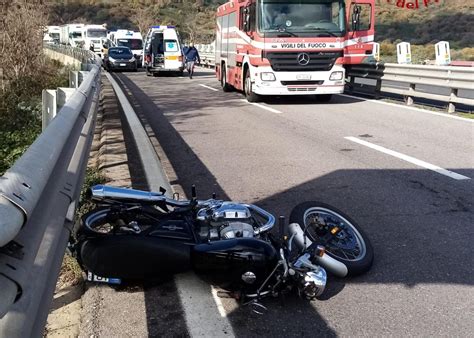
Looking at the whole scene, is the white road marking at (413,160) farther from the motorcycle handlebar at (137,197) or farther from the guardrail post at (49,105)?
the guardrail post at (49,105)

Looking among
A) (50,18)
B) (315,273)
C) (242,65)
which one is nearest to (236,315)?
(315,273)

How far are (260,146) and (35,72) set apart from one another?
10.8 meters

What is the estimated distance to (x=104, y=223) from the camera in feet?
11.7

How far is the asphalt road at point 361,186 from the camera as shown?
3.27 metres

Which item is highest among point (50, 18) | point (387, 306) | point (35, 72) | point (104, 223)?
point (50, 18)

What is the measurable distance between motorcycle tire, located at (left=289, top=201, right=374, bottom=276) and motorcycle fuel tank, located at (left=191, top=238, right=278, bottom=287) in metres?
0.68

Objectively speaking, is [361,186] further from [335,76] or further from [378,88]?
[378,88]

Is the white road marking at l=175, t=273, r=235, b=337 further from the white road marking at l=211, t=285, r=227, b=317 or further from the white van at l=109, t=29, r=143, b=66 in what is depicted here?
the white van at l=109, t=29, r=143, b=66

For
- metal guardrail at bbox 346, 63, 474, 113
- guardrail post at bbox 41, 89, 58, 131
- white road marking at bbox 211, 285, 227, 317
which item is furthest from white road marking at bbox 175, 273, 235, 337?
metal guardrail at bbox 346, 63, 474, 113

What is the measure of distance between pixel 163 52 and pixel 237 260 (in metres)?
26.0

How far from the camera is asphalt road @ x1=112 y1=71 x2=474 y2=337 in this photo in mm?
3273

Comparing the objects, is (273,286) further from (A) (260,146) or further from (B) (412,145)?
(B) (412,145)

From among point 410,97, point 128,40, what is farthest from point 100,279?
point 128,40

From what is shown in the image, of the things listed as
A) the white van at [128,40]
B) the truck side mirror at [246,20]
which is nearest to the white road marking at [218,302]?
the truck side mirror at [246,20]
